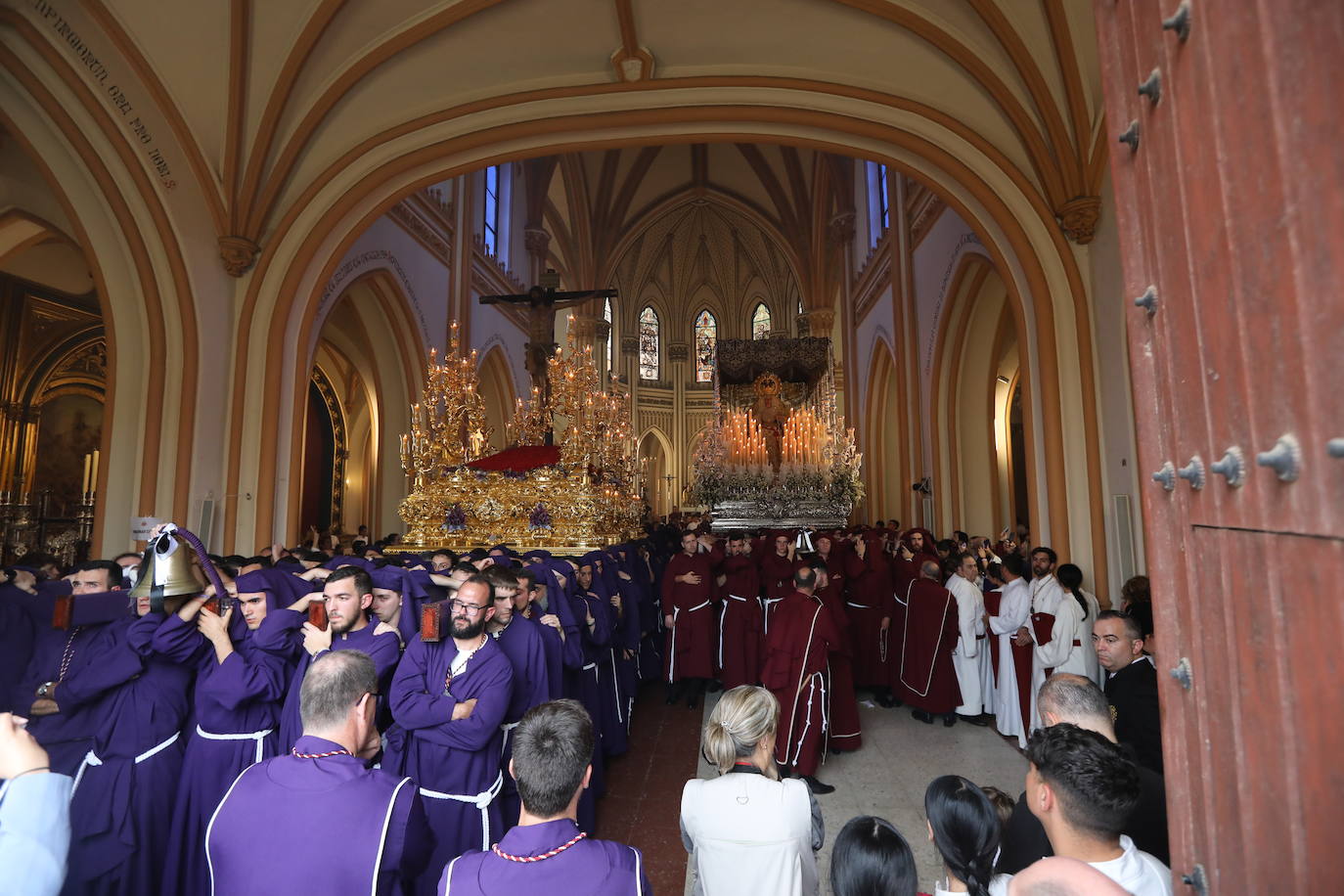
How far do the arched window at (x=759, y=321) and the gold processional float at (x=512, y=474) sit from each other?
2142 cm

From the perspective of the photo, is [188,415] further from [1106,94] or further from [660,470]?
[660,470]

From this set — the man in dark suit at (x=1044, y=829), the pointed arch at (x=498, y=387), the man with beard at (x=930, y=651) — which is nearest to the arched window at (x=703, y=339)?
the pointed arch at (x=498, y=387)

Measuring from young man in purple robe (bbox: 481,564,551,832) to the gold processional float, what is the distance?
14.2 feet

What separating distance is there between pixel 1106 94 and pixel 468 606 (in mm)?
2737

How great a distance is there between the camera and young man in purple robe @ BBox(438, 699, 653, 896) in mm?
1545

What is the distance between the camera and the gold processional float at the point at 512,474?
26.8 feet

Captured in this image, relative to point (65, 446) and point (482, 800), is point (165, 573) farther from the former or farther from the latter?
point (65, 446)

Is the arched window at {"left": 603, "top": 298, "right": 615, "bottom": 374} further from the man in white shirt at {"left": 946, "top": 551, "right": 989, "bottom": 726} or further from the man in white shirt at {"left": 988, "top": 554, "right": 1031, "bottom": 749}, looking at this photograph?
the man in white shirt at {"left": 988, "top": 554, "right": 1031, "bottom": 749}

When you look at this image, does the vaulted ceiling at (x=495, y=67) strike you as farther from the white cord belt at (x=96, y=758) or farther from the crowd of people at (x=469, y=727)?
the white cord belt at (x=96, y=758)

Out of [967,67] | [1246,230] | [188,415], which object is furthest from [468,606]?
[967,67]

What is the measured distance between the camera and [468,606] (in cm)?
294

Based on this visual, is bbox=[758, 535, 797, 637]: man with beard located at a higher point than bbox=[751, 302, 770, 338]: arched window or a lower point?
lower

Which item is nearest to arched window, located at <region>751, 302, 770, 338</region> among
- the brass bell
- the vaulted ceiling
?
the vaulted ceiling

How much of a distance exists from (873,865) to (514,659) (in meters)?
2.14
